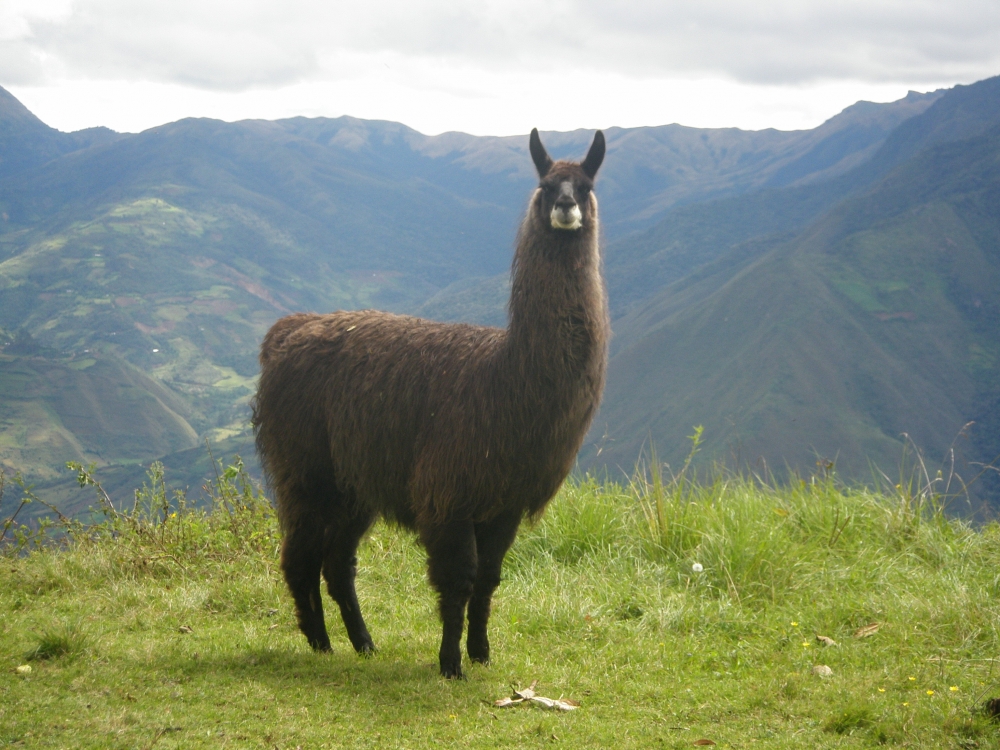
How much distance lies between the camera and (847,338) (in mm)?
91125

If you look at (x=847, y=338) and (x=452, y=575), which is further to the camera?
(x=847, y=338)

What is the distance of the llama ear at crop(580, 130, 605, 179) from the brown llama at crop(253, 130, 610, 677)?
0.05 ft

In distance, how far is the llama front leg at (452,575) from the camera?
4.69m

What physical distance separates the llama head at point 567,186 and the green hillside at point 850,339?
180 ft

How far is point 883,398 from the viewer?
79688 millimetres

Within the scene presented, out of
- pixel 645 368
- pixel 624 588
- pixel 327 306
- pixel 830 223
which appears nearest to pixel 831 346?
pixel 645 368

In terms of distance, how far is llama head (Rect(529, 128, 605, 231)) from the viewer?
4711 millimetres

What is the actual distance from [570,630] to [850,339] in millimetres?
93203

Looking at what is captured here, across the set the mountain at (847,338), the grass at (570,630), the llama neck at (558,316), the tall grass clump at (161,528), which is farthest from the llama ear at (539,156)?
the mountain at (847,338)

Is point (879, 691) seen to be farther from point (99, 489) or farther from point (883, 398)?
point (883, 398)

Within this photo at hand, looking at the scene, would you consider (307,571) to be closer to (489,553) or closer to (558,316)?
(489,553)

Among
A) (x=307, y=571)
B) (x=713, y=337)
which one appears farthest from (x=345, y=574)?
(x=713, y=337)

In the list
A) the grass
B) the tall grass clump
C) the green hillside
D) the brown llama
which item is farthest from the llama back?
the green hillside

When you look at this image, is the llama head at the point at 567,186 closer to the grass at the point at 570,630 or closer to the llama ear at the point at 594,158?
the llama ear at the point at 594,158
